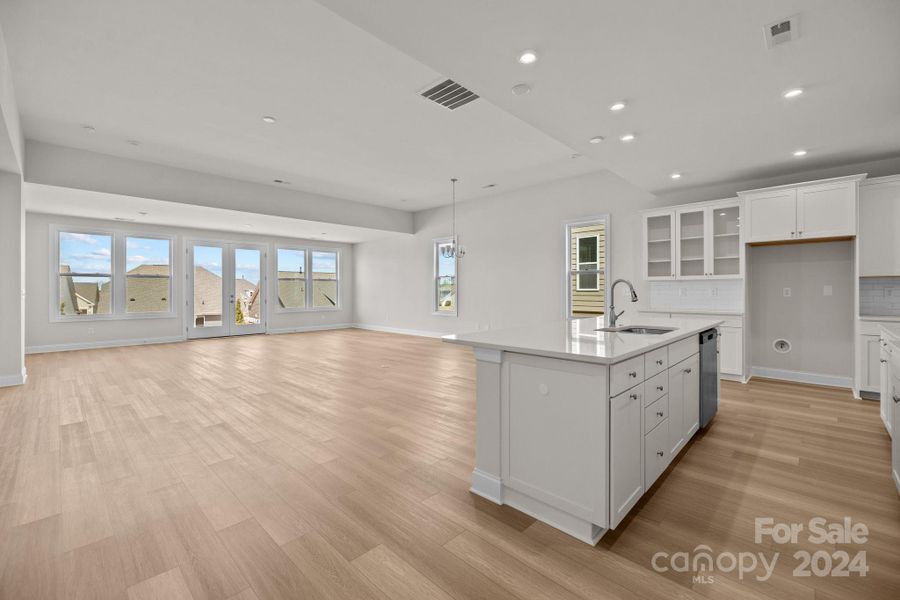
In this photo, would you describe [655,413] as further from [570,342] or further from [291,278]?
[291,278]

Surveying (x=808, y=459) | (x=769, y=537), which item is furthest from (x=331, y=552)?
(x=808, y=459)

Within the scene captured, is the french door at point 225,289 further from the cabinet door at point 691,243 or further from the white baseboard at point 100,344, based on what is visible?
the cabinet door at point 691,243

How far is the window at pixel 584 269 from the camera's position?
6.55 metres

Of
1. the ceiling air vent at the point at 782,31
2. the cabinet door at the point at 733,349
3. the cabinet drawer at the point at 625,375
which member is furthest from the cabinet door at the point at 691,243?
the cabinet drawer at the point at 625,375

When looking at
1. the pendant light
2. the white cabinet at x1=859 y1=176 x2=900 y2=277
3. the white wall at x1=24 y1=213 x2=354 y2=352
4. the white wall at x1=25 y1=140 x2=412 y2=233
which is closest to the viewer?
the white cabinet at x1=859 y1=176 x2=900 y2=277

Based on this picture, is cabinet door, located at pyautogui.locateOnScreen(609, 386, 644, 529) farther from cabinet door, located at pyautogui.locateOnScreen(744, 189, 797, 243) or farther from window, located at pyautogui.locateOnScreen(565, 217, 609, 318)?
window, located at pyautogui.locateOnScreen(565, 217, 609, 318)

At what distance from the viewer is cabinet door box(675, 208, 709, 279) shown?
515 centimetres

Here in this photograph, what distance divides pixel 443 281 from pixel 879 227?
686 cm

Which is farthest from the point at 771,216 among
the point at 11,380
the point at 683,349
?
the point at 11,380

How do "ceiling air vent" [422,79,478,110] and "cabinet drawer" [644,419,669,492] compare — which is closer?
"cabinet drawer" [644,419,669,492]

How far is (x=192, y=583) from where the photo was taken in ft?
5.07

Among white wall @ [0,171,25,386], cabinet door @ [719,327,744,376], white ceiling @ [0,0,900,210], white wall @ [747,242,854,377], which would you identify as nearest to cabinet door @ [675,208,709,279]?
white ceiling @ [0,0,900,210]

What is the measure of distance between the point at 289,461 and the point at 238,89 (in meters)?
3.31

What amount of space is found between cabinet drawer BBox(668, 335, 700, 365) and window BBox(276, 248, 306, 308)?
9.73 metres
